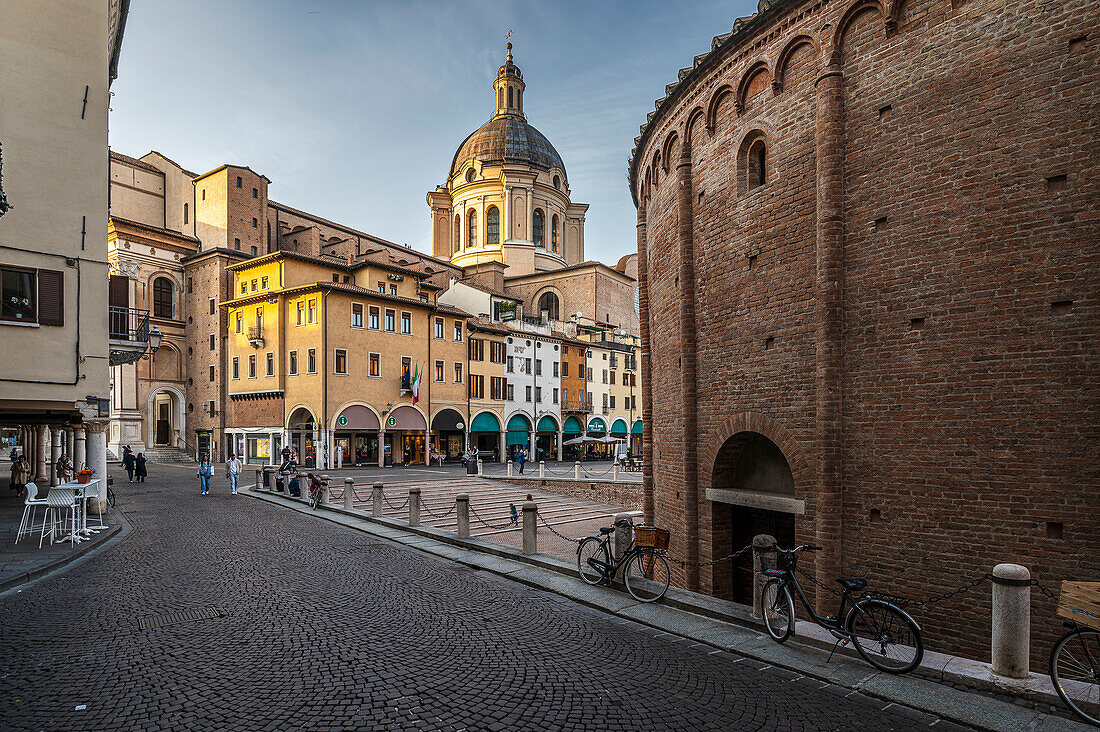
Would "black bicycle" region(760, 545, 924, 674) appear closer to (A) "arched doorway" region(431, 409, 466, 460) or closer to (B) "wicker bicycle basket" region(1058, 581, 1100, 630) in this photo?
(B) "wicker bicycle basket" region(1058, 581, 1100, 630)

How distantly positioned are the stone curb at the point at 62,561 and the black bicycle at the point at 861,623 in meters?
11.3

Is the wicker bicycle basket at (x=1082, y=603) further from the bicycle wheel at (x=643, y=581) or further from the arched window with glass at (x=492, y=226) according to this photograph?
the arched window with glass at (x=492, y=226)

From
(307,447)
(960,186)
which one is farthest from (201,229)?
(960,186)

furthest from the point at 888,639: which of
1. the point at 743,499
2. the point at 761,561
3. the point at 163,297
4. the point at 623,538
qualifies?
the point at 163,297

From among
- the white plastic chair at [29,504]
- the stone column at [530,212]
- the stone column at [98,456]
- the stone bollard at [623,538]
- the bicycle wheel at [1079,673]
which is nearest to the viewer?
the bicycle wheel at [1079,673]

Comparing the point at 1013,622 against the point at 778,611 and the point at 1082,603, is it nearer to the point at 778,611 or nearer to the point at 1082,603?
the point at 1082,603

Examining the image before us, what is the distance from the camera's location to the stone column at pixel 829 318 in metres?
8.16

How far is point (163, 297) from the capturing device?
46500mm

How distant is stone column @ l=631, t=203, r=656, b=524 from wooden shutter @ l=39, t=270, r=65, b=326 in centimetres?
1380

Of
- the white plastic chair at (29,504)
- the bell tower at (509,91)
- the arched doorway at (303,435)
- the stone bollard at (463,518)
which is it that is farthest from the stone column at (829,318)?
the bell tower at (509,91)

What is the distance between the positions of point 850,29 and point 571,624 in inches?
351

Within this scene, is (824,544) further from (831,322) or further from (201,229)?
(201,229)

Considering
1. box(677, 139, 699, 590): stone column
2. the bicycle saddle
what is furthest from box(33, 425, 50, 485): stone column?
the bicycle saddle

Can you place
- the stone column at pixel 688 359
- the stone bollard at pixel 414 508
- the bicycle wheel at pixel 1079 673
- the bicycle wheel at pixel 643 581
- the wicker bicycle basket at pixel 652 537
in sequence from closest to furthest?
the bicycle wheel at pixel 1079 673 < the bicycle wheel at pixel 643 581 < the wicker bicycle basket at pixel 652 537 < the stone column at pixel 688 359 < the stone bollard at pixel 414 508
